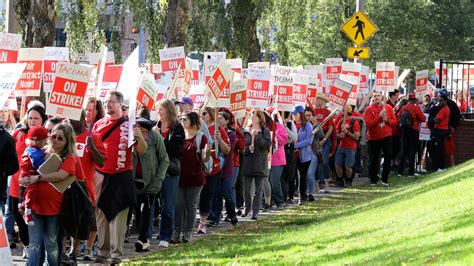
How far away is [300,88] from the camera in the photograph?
989 inches

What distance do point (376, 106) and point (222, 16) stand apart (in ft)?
36.4

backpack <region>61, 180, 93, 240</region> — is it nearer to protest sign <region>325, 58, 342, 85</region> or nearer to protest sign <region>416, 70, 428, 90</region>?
protest sign <region>325, 58, 342, 85</region>

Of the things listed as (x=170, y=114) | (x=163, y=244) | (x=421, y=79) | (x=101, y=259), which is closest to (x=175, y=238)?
(x=163, y=244)

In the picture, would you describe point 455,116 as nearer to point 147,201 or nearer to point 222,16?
point 222,16

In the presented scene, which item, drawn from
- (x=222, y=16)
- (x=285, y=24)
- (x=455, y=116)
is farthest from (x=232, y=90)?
(x=285, y=24)

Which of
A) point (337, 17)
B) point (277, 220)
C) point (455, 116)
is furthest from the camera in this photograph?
point (337, 17)

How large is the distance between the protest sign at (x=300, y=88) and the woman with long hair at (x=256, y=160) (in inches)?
183

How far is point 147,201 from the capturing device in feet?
50.5

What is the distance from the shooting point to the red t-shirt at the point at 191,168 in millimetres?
16500

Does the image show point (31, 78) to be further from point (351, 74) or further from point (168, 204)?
point (351, 74)

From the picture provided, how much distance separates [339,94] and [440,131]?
3.21m

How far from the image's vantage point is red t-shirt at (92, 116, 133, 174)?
13688 mm

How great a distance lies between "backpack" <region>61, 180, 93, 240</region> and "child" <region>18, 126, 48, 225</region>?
13.6 inches

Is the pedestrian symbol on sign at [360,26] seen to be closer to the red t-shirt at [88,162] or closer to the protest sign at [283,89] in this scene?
the protest sign at [283,89]
